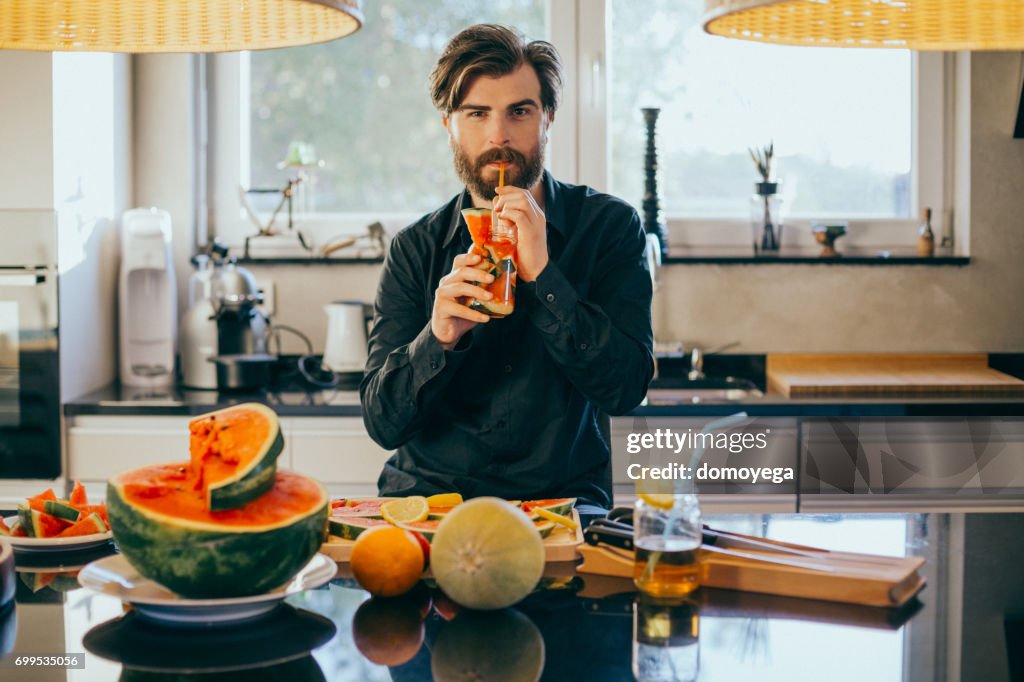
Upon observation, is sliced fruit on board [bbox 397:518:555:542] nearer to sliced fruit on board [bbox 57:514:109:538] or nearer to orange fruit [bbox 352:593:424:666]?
orange fruit [bbox 352:593:424:666]

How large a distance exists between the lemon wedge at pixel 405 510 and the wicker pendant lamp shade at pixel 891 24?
73 cm

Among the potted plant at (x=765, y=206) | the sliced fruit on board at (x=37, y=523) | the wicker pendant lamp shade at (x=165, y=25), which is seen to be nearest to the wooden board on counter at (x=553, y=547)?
the sliced fruit on board at (x=37, y=523)

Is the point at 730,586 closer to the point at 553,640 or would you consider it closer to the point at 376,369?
the point at 553,640

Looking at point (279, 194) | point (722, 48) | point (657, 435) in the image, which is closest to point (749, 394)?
point (657, 435)

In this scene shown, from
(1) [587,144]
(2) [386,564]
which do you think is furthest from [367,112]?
(2) [386,564]

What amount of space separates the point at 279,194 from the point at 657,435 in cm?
158

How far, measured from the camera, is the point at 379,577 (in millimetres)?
1262

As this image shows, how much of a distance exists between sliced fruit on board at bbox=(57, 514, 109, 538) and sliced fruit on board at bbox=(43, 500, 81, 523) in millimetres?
19

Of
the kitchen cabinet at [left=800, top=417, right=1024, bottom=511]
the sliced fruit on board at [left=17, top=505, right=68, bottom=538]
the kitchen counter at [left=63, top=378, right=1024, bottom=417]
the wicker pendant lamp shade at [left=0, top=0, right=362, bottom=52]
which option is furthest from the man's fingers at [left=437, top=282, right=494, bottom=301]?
the kitchen cabinet at [left=800, top=417, right=1024, bottom=511]

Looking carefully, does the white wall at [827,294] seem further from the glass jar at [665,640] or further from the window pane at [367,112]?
the glass jar at [665,640]

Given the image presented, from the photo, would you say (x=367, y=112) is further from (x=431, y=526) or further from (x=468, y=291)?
(x=431, y=526)

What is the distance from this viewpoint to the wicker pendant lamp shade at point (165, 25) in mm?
1444

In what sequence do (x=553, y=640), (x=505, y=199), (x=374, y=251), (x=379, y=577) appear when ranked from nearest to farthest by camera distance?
(x=553, y=640) < (x=379, y=577) < (x=505, y=199) < (x=374, y=251)

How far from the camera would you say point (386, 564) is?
1261 mm
